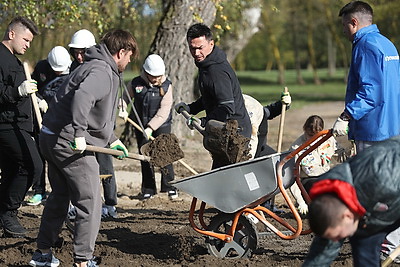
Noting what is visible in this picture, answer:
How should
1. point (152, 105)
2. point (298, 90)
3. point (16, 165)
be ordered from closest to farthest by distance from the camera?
point (16, 165)
point (152, 105)
point (298, 90)

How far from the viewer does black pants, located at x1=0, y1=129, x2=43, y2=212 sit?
22.3ft

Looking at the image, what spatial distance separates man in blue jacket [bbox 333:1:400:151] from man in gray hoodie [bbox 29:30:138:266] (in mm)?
1733

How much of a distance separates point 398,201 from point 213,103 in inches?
115

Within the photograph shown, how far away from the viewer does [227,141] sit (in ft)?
20.5

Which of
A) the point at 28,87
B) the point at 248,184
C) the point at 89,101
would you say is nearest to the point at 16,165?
the point at 28,87

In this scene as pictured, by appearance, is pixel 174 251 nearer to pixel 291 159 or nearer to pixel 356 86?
pixel 291 159

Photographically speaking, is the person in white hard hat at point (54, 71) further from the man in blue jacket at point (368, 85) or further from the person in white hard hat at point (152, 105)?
the man in blue jacket at point (368, 85)

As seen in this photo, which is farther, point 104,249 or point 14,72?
point 14,72

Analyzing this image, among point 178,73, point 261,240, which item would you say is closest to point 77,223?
point 261,240

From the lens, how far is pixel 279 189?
5.68m

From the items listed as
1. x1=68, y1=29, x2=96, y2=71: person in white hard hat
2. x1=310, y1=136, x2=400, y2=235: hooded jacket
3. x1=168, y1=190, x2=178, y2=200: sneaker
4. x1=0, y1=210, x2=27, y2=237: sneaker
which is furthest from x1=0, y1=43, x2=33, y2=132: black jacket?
x1=310, y1=136, x2=400, y2=235: hooded jacket

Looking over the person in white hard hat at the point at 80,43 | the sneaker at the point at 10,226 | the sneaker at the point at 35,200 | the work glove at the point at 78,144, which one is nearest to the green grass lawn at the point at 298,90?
the sneaker at the point at 35,200

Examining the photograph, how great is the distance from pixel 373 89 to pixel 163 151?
1953 millimetres

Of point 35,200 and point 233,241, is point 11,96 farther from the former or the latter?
point 233,241
